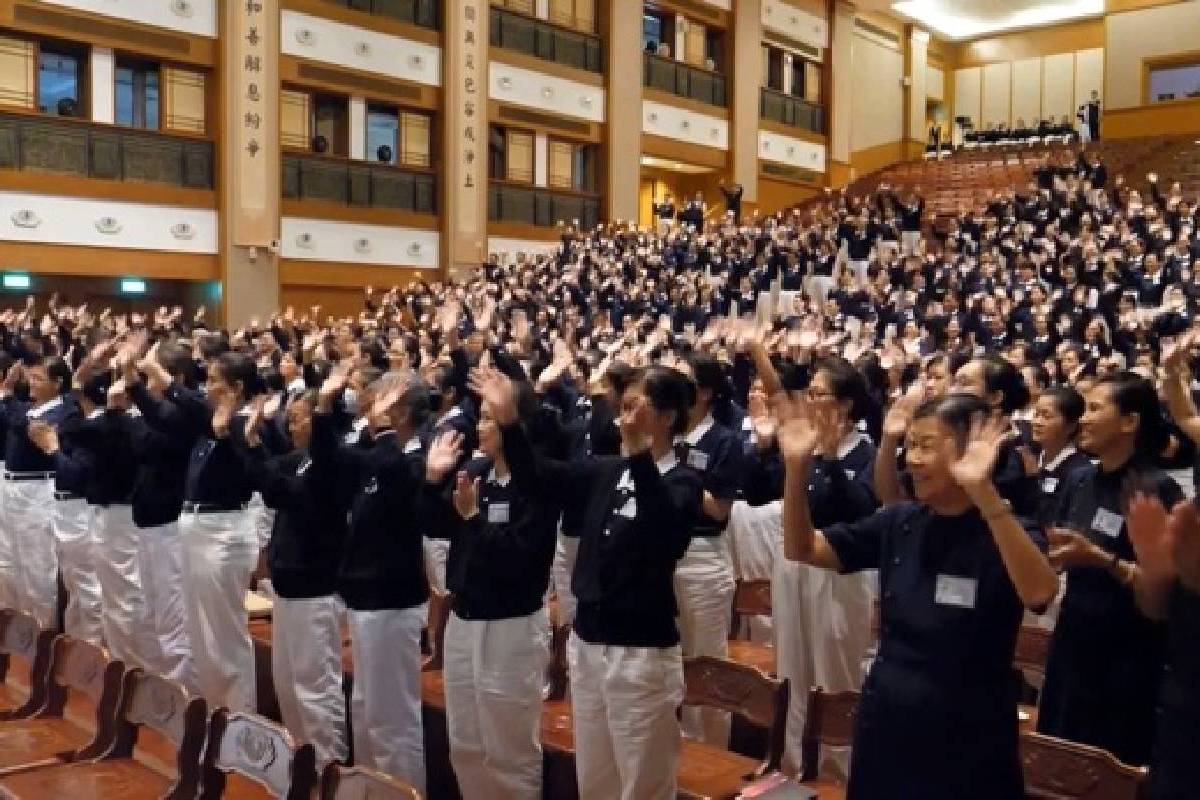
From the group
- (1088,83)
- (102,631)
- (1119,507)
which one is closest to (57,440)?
(102,631)

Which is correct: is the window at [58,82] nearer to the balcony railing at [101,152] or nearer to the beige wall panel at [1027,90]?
the balcony railing at [101,152]

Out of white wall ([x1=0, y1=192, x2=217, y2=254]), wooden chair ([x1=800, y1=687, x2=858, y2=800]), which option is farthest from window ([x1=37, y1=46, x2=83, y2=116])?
wooden chair ([x1=800, y1=687, x2=858, y2=800])

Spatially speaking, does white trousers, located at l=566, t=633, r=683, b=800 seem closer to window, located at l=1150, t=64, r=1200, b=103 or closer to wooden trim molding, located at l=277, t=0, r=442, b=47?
wooden trim molding, located at l=277, t=0, r=442, b=47

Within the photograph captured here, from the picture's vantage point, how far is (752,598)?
4.85 m

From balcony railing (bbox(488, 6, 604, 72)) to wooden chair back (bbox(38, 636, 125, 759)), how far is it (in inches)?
628

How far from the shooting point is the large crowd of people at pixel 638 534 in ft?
8.12

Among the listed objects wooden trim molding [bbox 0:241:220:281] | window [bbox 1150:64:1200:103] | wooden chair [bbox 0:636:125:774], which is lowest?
wooden chair [bbox 0:636:125:774]

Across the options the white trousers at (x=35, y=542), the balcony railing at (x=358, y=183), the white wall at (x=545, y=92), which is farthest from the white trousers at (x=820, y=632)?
the white wall at (x=545, y=92)

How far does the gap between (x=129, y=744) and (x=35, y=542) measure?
10.9ft

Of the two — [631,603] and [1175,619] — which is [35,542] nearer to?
[631,603]

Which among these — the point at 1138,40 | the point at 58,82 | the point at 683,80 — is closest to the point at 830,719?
the point at 58,82

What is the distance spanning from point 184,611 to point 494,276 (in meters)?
10.9

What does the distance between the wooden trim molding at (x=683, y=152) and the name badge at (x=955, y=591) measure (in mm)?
19633

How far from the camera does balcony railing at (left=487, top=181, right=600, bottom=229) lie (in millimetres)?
19266
